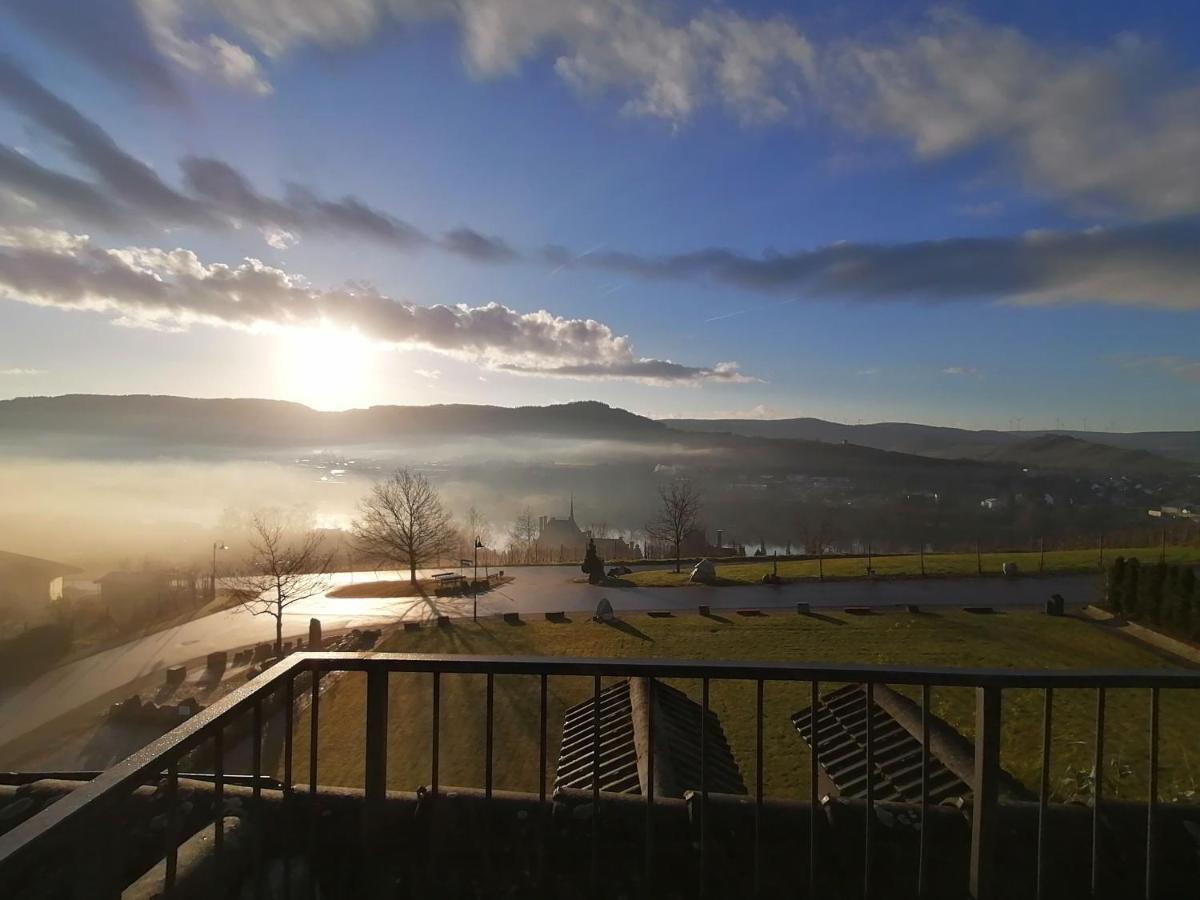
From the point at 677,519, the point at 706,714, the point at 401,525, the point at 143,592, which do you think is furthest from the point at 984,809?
the point at 143,592

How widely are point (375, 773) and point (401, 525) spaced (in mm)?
35613

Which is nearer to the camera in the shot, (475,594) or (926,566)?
(475,594)

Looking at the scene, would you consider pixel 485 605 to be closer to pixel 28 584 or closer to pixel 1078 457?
pixel 28 584

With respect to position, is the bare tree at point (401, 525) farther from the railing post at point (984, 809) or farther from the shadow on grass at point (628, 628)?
the railing post at point (984, 809)

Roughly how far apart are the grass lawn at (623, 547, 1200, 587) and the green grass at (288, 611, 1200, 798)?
929 centimetres

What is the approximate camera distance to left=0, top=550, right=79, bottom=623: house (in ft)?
110

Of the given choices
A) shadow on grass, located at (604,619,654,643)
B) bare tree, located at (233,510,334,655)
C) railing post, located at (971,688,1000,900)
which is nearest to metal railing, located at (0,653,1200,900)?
railing post, located at (971,688,1000,900)

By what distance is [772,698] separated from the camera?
14.4 meters

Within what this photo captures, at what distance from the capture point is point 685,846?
346 cm

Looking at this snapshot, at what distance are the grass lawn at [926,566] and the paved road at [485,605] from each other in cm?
167

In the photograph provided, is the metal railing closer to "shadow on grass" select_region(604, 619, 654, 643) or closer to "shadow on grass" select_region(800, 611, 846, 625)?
"shadow on grass" select_region(604, 619, 654, 643)

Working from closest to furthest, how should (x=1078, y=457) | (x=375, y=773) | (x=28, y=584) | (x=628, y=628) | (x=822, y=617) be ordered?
(x=375, y=773) → (x=628, y=628) → (x=822, y=617) → (x=28, y=584) → (x=1078, y=457)

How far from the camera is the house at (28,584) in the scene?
33.6 metres

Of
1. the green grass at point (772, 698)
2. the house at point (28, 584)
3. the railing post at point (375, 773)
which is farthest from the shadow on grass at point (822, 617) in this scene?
the house at point (28, 584)
